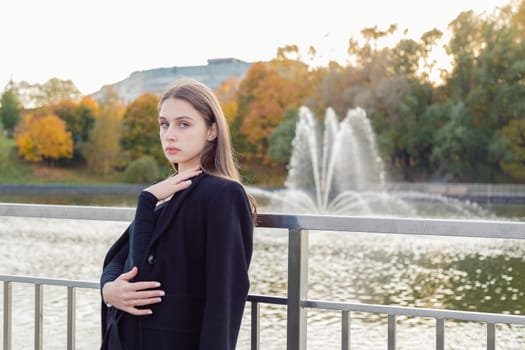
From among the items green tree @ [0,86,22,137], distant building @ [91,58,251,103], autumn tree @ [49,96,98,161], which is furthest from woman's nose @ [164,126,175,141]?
green tree @ [0,86,22,137]

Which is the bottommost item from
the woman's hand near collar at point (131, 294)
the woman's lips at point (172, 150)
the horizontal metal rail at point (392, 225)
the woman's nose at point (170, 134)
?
the woman's hand near collar at point (131, 294)

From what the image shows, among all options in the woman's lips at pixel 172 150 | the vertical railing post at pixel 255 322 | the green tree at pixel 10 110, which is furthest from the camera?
the green tree at pixel 10 110

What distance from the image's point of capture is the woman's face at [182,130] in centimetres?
208

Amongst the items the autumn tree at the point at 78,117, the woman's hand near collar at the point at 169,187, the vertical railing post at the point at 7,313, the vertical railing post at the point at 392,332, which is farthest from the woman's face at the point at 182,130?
the autumn tree at the point at 78,117

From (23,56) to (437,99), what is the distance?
96.8ft

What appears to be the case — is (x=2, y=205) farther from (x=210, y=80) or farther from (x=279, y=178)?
(x=210, y=80)

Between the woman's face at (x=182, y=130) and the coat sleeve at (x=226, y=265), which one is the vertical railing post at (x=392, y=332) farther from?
the woman's face at (x=182, y=130)

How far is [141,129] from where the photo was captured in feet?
178

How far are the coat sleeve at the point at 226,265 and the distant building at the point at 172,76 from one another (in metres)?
59.7

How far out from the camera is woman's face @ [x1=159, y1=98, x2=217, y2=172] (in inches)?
81.9

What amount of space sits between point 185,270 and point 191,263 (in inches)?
1.0

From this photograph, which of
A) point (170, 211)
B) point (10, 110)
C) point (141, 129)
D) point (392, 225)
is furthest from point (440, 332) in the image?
point (10, 110)

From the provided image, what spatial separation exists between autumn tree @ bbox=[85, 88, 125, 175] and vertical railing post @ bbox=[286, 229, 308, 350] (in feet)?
171

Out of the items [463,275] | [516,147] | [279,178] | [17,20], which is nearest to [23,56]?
[17,20]
